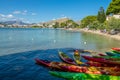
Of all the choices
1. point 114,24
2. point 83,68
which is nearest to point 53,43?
point 114,24

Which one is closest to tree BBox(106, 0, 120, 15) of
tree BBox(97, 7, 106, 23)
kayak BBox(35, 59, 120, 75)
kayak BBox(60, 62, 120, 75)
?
tree BBox(97, 7, 106, 23)

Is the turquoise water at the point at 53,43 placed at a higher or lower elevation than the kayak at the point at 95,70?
lower

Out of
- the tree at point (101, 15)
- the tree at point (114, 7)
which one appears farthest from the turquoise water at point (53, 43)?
the tree at point (101, 15)

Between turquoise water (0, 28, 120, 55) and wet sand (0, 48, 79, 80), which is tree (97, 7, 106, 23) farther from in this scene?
wet sand (0, 48, 79, 80)

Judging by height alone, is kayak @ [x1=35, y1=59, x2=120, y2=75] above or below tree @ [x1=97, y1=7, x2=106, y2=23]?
below

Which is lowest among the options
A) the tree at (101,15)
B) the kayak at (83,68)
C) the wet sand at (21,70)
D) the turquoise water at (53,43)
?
the turquoise water at (53,43)

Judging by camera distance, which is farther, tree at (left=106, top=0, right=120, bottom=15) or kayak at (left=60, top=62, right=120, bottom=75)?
tree at (left=106, top=0, right=120, bottom=15)

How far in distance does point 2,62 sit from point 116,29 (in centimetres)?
6997

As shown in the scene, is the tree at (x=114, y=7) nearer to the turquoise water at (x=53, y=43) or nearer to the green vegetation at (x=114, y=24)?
the green vegetation at (x=114, y=24)

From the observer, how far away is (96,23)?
13762 cm

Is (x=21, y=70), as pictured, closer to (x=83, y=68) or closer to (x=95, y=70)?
(x=83, y=68)

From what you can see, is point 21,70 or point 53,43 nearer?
point 21,70

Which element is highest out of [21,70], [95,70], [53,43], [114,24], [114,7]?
[114,7]

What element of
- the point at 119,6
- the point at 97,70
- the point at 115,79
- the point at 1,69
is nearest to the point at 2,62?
the point at 1,69
